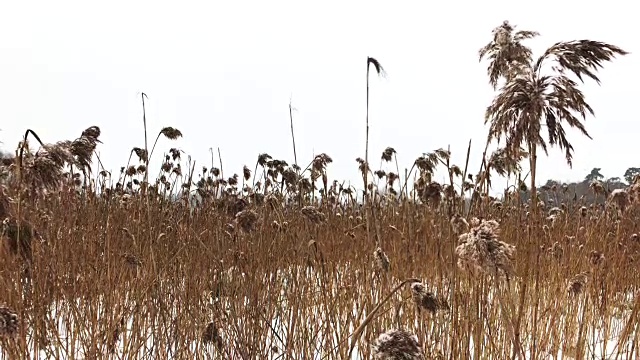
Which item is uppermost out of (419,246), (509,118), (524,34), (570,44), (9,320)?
(524,34)

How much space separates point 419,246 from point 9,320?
8.48 ft

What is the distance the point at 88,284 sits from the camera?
2691mm

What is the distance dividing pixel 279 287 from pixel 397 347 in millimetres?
1943

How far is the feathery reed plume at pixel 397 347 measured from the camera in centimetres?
104

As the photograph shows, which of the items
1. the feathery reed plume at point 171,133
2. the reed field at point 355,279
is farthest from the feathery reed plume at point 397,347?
the feathery reed plume at point 171,133

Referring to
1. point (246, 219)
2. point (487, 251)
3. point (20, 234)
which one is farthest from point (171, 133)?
point (487, 251)

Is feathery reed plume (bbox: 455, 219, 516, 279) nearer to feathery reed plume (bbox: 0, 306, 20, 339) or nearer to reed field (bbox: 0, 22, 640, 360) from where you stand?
reed field (bbox: 0, 22, 640, 360)

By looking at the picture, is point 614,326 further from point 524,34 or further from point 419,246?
point 524,34

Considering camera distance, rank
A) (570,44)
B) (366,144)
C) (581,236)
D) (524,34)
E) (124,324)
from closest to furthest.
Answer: (570,44) → (366,144) → (524,34) → (124,324) → (581,236)

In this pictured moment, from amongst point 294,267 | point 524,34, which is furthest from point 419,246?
point 524,34

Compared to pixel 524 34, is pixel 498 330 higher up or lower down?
lower down

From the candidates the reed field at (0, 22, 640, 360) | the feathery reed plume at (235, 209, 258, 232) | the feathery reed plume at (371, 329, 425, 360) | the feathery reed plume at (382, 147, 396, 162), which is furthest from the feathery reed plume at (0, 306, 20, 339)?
the feathery reed plume at (382, 147, 396, 162)

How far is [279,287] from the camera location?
9.67 ft

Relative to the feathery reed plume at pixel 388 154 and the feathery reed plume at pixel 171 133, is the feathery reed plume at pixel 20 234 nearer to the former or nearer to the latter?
the feathery reed plume at pixel 171 133
